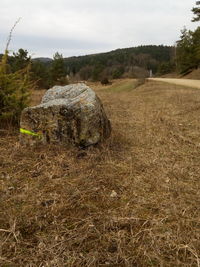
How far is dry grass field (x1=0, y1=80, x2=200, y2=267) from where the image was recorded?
1.53 m

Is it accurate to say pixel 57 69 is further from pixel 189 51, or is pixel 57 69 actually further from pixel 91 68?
pixel 91 68

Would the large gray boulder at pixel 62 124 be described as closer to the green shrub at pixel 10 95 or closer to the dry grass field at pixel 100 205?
the dry grass field at pixel 100 205

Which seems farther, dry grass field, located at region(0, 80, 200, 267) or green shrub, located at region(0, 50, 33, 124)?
green shrub, located at region(0, 50, 33, 124)

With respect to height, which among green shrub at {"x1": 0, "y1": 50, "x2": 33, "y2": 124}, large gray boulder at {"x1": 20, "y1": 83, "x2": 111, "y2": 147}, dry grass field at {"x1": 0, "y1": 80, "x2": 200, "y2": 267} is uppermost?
green shrub at {"x1": 0, "y1": 50, "x2": 33, "y2": 124}

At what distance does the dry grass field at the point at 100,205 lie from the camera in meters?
1.53

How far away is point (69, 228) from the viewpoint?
5.84 feet

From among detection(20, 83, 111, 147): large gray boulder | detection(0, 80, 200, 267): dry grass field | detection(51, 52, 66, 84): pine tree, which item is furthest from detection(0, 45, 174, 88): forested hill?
detection(0, 80, 200, 267): dry grass field

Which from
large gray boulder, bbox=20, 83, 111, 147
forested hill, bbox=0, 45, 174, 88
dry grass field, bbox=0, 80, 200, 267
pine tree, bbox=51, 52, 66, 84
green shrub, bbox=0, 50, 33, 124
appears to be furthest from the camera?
pine tree, bbox=51, 52, 66, 84

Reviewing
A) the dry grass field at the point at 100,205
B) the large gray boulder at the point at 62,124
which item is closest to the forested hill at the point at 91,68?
the large gray boulder at the point at 62,124

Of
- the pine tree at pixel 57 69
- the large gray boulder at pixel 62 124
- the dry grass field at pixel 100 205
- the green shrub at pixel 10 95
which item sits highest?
the pine tree at pixel 57 69

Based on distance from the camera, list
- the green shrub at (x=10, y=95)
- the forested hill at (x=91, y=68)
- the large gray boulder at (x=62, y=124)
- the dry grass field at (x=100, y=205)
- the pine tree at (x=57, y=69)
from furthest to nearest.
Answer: the pine tree at (x=57, y=69)
the forested hill at (x=91, y=68)
the green shrub at (x=10, y=95)
the large gray boulder at (x=62, y=124)
the dry grass field at (x=100, y=205)

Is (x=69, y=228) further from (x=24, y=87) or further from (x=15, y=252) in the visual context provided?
(x=24, y=87)

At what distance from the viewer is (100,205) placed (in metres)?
2.07

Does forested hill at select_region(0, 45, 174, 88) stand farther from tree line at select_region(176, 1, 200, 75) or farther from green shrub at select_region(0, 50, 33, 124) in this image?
tree line at select_region(176, 1, 200, 75)
